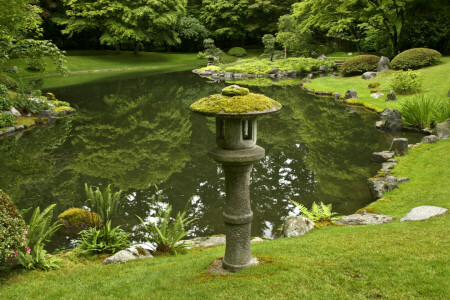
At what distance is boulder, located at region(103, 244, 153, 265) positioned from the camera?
546 cm

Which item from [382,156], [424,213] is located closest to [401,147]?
[382,156]

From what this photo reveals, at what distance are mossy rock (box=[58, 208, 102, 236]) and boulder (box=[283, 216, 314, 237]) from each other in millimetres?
3915

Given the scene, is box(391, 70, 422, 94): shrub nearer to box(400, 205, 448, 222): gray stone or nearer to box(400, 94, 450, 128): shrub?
box(400, 94, 450, 128): shrub

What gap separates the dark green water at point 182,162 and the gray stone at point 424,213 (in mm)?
2000

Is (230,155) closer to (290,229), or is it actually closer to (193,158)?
(290,229)

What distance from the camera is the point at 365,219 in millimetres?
6660

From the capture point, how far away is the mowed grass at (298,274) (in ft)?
11.9

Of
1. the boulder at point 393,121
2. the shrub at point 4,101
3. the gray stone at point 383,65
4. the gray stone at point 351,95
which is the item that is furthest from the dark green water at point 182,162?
the gray stone at point 383,65

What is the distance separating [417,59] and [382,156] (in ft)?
47.6

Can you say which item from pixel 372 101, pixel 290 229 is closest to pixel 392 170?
pixel 290 229

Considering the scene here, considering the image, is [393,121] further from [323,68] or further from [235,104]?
[323,68]

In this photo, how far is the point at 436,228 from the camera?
16.7 ft

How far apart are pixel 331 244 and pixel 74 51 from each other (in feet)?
156

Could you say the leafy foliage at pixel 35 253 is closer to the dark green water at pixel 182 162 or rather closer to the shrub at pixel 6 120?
the dark green water at pixel 182 162
